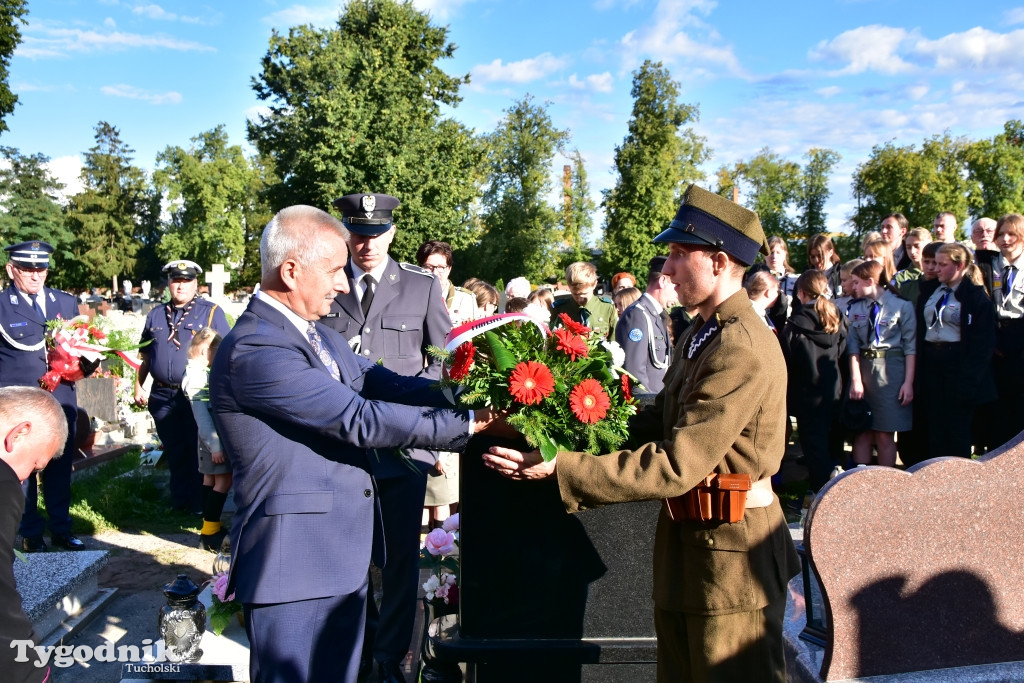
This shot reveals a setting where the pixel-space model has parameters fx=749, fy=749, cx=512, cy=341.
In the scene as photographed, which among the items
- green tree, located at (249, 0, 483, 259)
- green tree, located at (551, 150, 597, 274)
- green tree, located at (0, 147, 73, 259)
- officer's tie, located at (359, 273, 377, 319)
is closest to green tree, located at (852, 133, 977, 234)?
green tree, located at (551, 150, 597, 274)

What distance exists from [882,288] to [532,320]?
5.34 metres

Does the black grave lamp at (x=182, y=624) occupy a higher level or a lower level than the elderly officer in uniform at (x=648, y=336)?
lower

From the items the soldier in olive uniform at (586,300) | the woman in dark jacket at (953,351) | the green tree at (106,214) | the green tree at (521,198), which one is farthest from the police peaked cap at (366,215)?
the green tree at (106,214)

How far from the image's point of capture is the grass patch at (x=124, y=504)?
6.75 m

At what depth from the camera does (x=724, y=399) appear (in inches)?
90.6

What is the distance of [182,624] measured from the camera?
3.85 meters

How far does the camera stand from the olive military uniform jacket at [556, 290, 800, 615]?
2311 millimetres

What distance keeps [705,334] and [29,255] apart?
597 cm

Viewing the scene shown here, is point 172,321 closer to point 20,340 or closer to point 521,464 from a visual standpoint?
point 20,340

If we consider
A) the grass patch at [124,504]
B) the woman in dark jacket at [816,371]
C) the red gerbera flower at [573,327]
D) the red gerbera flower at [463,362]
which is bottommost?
the grass patch at [124,504]

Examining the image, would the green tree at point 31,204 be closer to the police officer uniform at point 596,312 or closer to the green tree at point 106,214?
the green tree at point 106,214

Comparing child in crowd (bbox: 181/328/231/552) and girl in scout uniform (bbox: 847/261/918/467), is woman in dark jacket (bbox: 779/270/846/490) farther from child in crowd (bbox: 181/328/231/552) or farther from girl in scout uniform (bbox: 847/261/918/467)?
child in crowd (bbox: 181/328/231/552)

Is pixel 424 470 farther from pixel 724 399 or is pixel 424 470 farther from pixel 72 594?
pixel 72 594

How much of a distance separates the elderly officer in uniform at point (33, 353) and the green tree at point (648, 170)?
3578 centimetres
